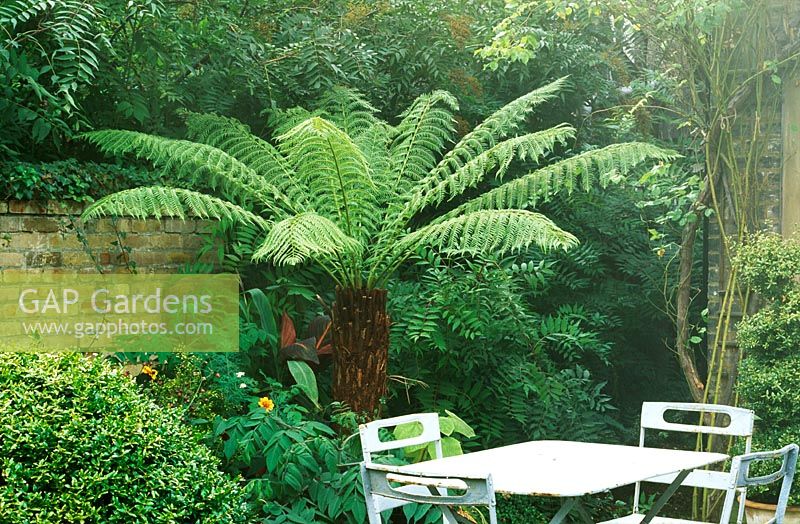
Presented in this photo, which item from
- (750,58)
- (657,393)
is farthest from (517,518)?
(750,58)

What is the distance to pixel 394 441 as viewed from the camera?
325 centimetres

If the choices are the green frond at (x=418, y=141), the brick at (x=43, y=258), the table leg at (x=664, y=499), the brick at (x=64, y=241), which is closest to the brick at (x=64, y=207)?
the brick at (x=64, y=241)

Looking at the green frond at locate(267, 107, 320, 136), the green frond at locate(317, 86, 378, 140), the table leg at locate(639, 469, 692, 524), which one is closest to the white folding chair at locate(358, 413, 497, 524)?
the table leg at locate(639, 469, 692, 524)

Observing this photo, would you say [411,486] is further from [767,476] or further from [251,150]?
[251,150]

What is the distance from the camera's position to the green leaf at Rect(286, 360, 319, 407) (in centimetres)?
457

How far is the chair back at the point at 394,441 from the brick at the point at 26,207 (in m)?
2.35

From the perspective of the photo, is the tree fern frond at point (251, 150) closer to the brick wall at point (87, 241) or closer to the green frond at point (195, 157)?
the green frond at point (195, 157)

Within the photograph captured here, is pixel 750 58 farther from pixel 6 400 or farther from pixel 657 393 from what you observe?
pixel 6 400

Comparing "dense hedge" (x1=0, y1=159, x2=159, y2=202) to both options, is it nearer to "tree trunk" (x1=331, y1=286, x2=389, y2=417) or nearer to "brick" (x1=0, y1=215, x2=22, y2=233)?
"brick" (x1=0, y1=215, x2=22, y2=233)

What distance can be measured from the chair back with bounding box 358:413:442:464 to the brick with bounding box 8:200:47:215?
2345 millimetres

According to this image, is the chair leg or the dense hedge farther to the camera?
the dense hedge

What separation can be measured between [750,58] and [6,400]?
420 centimetres

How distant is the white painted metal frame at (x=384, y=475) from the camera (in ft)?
8.23

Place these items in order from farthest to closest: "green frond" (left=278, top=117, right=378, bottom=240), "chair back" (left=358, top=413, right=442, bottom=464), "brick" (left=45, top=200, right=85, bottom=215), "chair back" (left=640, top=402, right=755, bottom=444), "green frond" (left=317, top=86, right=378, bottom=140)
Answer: "green frond" (left=317, top=86, right=378, bottom=140) → "brick" (left=45, top=200, right=85, bottom=215) → "green frond" (left=278, top=117, right=378, bottom=240) → "chair back" (left=640, top=402, right=755, bottom=444) → "chair back" (left=358, top=413, right=442, bottom=464)
